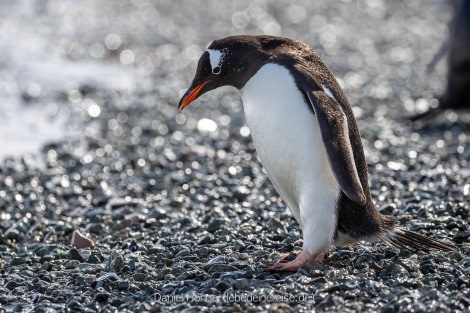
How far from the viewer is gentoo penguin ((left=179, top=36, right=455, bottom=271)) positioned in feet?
14.3

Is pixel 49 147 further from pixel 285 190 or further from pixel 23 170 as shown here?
pixel 285 190

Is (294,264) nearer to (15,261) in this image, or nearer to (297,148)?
(297,148)

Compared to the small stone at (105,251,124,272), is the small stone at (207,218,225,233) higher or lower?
higher

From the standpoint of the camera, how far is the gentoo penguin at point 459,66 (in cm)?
972

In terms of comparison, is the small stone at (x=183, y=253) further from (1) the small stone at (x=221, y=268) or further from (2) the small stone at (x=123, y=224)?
(2) the small stone at (x=123, y=224)

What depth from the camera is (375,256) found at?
4.68 m

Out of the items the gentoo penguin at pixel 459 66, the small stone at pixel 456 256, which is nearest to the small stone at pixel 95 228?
the small stone at pixel 456 256

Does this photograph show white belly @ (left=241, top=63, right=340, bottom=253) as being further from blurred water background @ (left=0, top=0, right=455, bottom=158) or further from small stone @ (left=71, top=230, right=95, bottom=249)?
blurred water background @ (left=0, top=0, right=455, bottom=158)

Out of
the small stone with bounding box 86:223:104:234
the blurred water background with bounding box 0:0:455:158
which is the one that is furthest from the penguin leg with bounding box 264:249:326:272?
the blurred water background with bounding box 0:0:455:158

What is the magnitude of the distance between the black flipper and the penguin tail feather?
0.46m

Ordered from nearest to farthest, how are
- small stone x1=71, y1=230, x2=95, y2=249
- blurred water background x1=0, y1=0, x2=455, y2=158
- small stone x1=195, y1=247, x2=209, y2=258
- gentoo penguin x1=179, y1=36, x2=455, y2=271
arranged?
gentoo penguin x1=179, y1=36, x2=455, y2=271
small stone x1=195, y1=247, x2=209, y2=258
small stone x1=71, y1=230, x2=95, y2=249
blurred water background x1=0, y1=0, x2=455, y2=158

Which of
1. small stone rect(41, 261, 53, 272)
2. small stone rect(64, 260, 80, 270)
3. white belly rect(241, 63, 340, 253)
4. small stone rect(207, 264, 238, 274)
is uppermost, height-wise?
white belly rect(241, 63, 340, 253)

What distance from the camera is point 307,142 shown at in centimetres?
436

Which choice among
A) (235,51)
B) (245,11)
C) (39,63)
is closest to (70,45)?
(39,63)
